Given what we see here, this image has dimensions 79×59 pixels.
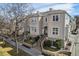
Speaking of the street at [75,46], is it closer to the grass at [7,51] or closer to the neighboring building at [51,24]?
the neighboring building at [51,24]

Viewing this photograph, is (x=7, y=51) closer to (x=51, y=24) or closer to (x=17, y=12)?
(x=17, y=12)

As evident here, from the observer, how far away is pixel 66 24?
2.25m

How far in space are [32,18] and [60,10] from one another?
0.37 metres

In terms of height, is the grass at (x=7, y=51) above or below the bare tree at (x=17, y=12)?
below

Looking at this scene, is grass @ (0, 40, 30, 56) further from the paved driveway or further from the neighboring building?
the neighboring building

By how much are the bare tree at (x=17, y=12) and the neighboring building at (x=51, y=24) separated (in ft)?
0.31

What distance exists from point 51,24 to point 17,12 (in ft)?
1.53

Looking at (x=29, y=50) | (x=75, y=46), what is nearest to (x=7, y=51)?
(x=29, y=50)

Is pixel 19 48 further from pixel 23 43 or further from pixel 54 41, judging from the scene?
pixel 54 41

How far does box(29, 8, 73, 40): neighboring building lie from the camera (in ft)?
7.31

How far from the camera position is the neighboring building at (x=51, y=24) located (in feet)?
7.31

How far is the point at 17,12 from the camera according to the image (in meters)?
2.30

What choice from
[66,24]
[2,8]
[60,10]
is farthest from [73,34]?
[2,8]

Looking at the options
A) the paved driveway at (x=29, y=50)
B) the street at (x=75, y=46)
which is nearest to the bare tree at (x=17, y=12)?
the paved driveway at (x=29, y=50)
